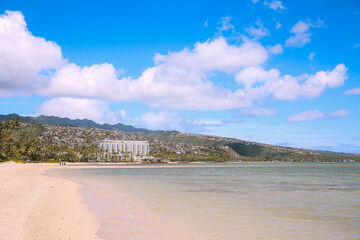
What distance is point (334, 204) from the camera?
96.4 feet

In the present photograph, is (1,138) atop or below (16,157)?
atop

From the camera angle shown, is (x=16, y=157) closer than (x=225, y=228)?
No

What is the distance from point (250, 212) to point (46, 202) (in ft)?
57.6

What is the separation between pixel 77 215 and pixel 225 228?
414 inches

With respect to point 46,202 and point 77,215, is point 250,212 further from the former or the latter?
point 46,202

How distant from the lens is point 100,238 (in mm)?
15398

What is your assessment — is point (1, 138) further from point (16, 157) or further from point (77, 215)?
point (77, 215)

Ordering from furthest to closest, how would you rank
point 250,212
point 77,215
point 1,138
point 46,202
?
point 1,138 < point 46,202 < point 250,212 < point 77,215

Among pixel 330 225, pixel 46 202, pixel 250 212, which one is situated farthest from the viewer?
pixel 46 202

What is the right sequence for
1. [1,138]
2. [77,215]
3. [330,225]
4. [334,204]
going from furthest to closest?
[1,138] < [334,204] < [77,215] < [330,225]

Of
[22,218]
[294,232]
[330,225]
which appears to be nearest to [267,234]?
[294,232]

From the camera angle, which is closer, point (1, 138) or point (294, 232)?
point (294, 232)

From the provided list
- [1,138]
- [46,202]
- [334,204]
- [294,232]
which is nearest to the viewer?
[294,232]

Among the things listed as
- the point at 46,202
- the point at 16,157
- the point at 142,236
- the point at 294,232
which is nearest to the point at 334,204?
the point at 294,232
